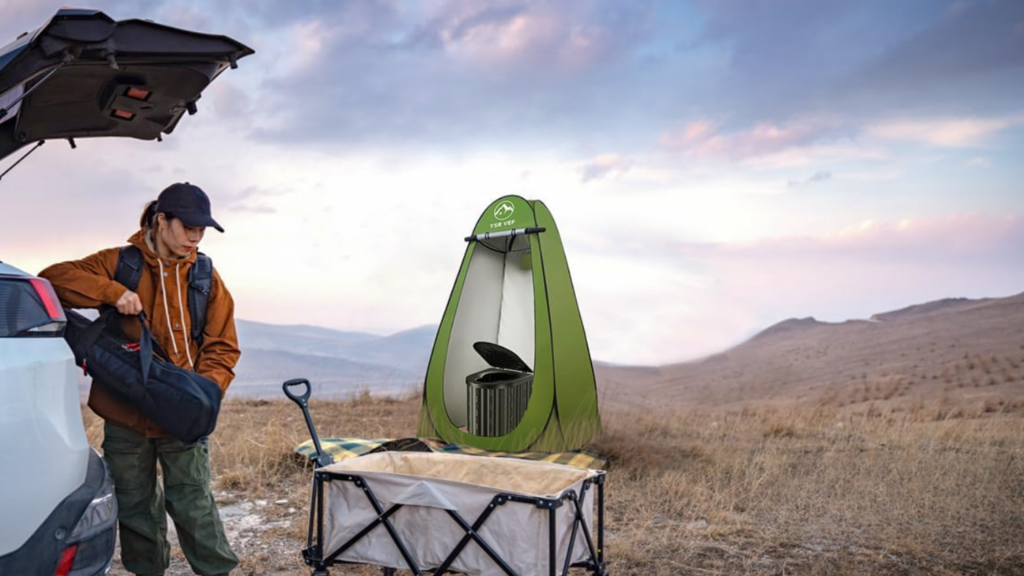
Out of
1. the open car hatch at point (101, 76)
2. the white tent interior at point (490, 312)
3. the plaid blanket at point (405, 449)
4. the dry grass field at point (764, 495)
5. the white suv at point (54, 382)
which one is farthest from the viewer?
the white tent interior at point (490, 312)

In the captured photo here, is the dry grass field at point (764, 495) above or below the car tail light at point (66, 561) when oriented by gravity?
below

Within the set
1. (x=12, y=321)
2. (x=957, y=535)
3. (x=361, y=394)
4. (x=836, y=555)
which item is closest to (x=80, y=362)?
(x=12, y=321)

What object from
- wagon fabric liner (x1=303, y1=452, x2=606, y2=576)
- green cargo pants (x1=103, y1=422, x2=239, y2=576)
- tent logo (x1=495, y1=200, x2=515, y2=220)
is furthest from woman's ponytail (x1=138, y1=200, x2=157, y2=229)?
tent logo (x1=495, y1=200, x2=515, y2=220)

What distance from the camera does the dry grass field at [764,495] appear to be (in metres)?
4.48

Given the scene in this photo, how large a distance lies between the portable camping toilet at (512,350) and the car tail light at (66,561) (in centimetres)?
438

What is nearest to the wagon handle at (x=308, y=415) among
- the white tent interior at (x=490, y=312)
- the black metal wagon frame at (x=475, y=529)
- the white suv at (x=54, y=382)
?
the black metal wagon frame at (x=475, y=529)

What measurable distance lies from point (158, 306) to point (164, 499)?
0.78 meters

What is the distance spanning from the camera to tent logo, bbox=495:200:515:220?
7195 mm

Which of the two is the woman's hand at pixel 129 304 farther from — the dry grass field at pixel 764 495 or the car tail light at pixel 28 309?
the dry grass field at pixel 764 495

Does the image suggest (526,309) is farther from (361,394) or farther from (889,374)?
(889,374)

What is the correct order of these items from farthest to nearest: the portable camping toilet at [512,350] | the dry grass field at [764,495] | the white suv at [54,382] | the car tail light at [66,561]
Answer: the portable camping toilet at [512,350], the dry grass field at [764,495], the car tail light at [66,561], the white suv at [54,382]

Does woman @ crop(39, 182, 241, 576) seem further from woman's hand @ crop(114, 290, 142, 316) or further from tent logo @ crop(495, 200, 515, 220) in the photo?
tent logo @ crop(495, 200, 515, 220)

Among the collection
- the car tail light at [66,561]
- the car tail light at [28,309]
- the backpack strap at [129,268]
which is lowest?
the car tail light at [66,561]

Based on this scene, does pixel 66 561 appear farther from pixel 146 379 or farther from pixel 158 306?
pixel 158 306
